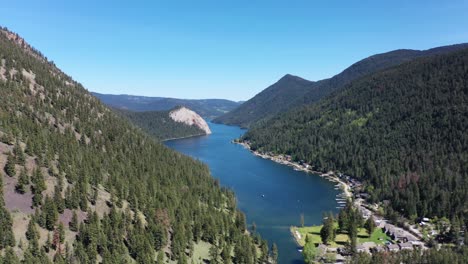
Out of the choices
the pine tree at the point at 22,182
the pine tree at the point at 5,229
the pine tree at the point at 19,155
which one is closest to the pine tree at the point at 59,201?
the pine tree at the point at 22,182

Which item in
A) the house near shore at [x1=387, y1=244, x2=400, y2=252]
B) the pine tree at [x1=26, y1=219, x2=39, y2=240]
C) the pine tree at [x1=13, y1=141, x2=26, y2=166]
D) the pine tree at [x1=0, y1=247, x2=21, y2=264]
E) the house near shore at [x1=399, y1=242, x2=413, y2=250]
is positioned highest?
the pine tree at [x1=13, y1=141, x2=26, y2=166]

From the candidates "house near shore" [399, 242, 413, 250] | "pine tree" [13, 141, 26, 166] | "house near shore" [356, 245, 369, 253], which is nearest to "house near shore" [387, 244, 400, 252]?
"house near shore" [399, 242, 413, 250]

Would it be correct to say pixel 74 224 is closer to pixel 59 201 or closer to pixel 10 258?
pixel 59 201

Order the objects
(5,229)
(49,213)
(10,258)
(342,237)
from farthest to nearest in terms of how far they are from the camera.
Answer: (342,237) < (49,213) < (5,229) < (10,258)

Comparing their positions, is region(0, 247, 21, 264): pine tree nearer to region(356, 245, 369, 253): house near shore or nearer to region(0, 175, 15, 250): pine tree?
region(0, 175, 15, 250): pine tree

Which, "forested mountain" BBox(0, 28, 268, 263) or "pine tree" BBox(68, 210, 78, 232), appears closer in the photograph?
"forested mountain" BBox(0, 28, 268, 263)


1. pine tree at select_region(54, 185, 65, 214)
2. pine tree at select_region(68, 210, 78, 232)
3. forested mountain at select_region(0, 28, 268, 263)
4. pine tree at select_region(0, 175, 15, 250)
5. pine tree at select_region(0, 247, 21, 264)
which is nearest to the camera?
pine tree at select_region(0, 247, 21, 264)

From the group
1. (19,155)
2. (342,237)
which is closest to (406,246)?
(342,237)

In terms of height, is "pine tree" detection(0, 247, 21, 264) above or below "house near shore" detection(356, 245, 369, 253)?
above

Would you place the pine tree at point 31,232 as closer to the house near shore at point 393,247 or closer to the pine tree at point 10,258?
the pine tree at point 10,258
